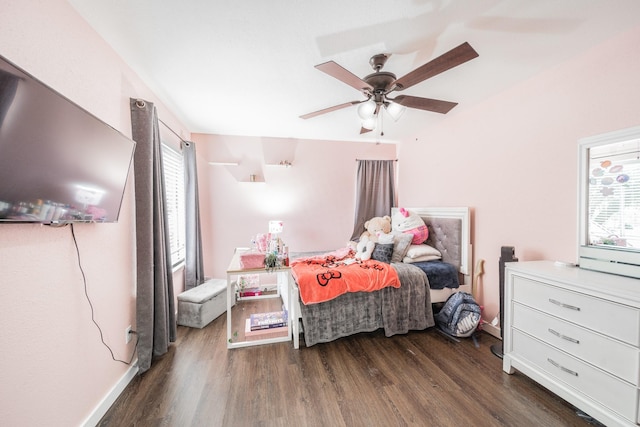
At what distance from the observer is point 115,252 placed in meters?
1.70

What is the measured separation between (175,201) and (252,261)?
168 centimetres

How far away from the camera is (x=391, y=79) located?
174 cm

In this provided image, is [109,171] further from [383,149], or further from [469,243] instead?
[383,149]

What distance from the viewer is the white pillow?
282cm

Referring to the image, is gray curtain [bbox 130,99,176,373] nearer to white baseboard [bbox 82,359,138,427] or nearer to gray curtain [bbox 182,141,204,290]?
white baseboard [bbox 82,359,138,427]

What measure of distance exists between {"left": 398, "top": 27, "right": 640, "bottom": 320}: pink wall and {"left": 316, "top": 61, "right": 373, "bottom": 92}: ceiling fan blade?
1.60m

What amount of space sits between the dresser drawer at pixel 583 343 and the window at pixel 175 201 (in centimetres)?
359

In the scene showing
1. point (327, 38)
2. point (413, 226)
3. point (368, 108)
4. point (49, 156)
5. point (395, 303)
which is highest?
point (327, 38)

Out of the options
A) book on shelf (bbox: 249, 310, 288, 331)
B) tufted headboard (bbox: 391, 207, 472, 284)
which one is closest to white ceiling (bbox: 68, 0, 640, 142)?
tufted headboard (bbox: 391, 207, 472, 284)

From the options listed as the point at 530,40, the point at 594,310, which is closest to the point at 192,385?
the point at 594,310

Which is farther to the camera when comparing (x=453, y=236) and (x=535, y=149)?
(x=453, y=236)

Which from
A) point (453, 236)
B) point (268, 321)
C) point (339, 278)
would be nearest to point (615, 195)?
point (453, 236)

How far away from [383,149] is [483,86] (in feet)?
6.65

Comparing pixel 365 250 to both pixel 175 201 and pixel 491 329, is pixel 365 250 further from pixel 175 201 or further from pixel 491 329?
pixel 175 201
